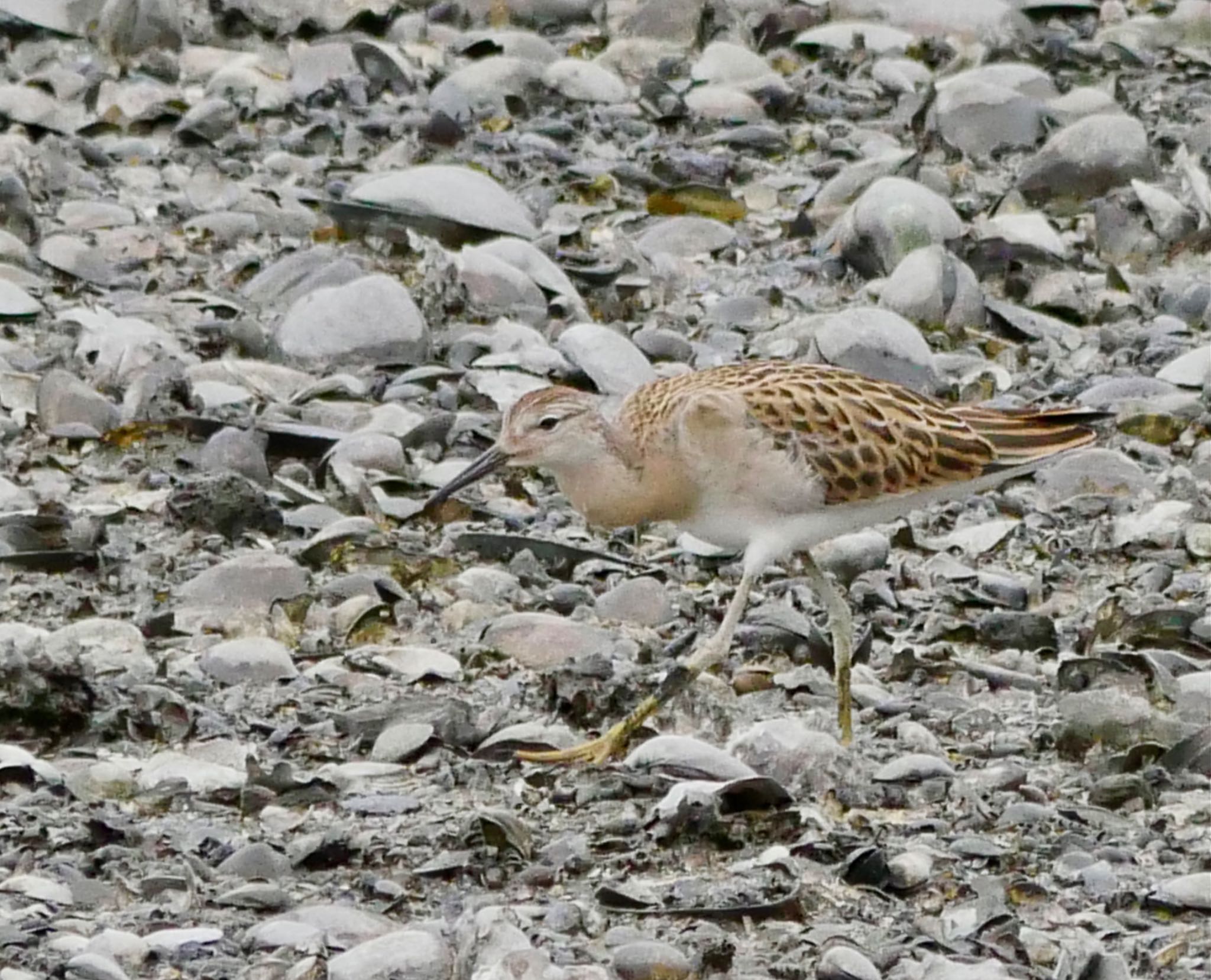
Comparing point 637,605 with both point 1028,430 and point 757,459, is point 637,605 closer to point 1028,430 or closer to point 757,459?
point 757,459

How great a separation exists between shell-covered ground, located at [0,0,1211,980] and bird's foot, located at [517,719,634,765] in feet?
0.14

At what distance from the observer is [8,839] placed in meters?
6.09

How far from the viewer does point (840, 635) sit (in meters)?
7.29

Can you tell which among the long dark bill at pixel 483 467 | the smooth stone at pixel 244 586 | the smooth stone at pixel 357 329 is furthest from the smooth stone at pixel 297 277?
the long dark bill at pixel 483 467

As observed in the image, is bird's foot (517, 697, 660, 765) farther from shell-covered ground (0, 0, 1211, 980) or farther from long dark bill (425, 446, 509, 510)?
long dark bill (425, 446, 509, 510)

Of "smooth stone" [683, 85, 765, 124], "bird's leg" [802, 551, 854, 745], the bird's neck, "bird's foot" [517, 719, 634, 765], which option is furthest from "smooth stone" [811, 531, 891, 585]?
"smooth stone" [683, 85, 765, 124]

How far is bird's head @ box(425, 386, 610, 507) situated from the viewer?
7453mm

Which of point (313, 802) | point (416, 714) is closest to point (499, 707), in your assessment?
point (416, 714)

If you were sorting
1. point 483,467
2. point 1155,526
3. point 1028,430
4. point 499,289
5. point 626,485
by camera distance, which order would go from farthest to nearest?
1. point 499,289
2. point 1155,526
3. point 1028,430
4. point 483,467
5. point 626,485

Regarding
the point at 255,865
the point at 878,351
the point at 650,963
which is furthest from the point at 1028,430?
the point at 255,865

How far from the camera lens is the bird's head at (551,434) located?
24.5ft

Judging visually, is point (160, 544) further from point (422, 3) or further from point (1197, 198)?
point (422, 3)

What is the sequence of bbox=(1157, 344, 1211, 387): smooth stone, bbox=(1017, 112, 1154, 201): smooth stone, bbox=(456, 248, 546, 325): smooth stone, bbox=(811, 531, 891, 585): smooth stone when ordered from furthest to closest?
bbox=(1017, 112, 1154, 201): smooth stone, bbox=(456, 248, 546, 325): smooth stone, bbox=(1157, 344, 1211, 387): smooth stone, bbox=(811, 531, 891, 585): smooth stone

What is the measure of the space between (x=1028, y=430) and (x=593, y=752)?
191 cm
